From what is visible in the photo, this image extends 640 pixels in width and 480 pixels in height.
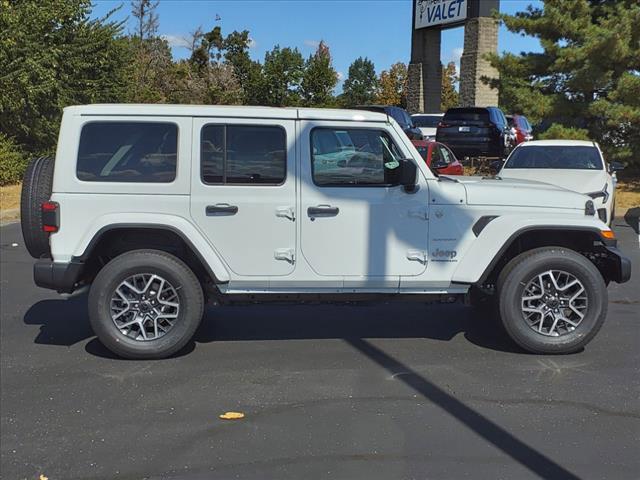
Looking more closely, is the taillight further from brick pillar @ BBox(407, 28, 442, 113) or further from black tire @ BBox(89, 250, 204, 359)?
brick pillar @ BBox(407, 28, 442, 113)

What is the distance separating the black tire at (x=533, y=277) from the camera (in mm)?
5090

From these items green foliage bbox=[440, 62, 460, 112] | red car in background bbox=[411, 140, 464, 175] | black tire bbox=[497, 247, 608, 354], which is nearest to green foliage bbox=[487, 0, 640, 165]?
red car in background bbox=[411, 140, 464, 175]

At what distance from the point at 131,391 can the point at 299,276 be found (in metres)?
1.48

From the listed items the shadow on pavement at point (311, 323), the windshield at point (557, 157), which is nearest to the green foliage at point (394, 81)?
the windshield at point (557, 157)

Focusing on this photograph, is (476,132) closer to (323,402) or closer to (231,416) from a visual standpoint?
(323,402)

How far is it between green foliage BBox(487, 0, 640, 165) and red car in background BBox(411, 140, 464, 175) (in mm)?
5188

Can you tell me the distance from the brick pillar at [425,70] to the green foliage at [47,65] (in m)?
15.7

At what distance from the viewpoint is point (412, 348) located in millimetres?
5391

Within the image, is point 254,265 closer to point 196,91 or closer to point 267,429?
point 267,429

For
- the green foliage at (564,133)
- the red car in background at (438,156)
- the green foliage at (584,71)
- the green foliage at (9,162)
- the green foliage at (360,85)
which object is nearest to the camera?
the red car in background at (438,156)

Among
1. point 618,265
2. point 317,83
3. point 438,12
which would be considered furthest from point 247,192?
point 438,12

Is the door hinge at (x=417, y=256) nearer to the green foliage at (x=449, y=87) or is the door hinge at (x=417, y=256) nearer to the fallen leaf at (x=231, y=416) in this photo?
the fallen leaf at (x=231, y=416)

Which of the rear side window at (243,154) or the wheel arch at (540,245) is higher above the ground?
the rear side window at (243,154)

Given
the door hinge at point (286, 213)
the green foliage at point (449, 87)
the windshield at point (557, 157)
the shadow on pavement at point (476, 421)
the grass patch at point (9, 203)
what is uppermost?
the green foliage at point (449, 87)
